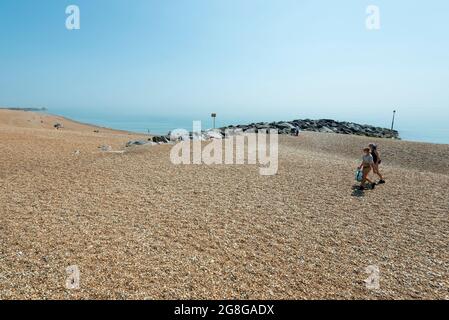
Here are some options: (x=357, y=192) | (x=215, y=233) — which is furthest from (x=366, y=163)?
(x=215, y=233)

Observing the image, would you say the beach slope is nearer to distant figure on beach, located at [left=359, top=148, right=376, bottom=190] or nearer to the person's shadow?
the person's shadow

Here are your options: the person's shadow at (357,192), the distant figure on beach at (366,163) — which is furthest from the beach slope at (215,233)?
the distant figure on beach at (366,163)

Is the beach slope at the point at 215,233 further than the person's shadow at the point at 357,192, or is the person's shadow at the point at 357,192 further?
the person's shadow at the point at 357,192

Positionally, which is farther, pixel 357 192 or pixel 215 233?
pixel 357 192

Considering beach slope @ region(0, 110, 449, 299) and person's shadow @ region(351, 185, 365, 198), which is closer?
beach slope @ region(0, 110, 449, 299)

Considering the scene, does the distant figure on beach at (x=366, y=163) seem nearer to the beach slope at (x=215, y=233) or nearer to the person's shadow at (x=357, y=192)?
the person's shadow at (x=357, y=192)

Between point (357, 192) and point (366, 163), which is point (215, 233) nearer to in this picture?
point (357, 192)

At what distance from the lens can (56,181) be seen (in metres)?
10.5

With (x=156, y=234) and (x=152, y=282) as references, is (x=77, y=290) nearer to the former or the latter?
(x=152, y=282)

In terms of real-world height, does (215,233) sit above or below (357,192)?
below

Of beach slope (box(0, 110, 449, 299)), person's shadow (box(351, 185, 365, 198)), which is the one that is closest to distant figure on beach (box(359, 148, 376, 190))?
person's shadow (box(351, 185, 365, 198))

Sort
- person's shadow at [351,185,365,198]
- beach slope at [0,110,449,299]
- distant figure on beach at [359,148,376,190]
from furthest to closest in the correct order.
A: distant figure on beach at [359,148,376,190], person's shadow at [351,185,365,198], beach slope at [0,110,449,299]
